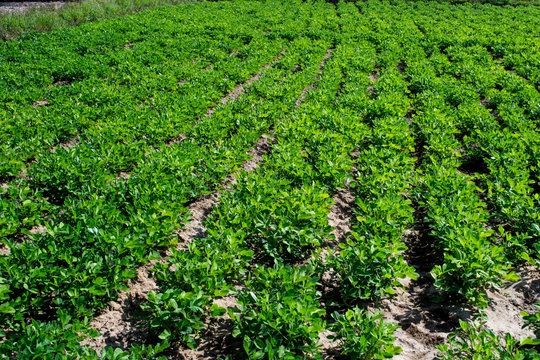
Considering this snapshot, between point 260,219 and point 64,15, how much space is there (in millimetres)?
21608

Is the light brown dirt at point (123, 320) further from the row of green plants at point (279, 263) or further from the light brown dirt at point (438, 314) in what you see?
the light brown dirt at point (438, 314)

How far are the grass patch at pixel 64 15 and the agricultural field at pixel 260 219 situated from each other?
625 centimetres

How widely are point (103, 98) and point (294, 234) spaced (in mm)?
7291

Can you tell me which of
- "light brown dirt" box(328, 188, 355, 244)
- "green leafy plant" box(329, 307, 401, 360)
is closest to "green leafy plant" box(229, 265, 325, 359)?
"green leafy plant" box(329, 307, 401, 360)

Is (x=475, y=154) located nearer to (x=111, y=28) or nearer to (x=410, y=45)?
(x=410, y=45)

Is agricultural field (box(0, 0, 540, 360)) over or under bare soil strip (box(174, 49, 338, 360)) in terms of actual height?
over

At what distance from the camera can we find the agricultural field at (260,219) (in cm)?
319

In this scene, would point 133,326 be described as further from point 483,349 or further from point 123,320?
point 483,349

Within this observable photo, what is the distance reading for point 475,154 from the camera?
276 inches

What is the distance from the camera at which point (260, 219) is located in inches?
176

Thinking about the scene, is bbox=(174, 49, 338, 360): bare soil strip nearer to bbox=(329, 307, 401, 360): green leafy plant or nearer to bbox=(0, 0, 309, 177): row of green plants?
bbox=(329, 307, 401, 360): green leafy plant

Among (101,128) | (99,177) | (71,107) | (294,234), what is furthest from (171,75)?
(294,234)

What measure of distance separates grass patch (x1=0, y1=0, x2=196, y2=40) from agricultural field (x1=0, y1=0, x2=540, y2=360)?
6253mm

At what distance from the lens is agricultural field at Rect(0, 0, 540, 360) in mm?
3186
